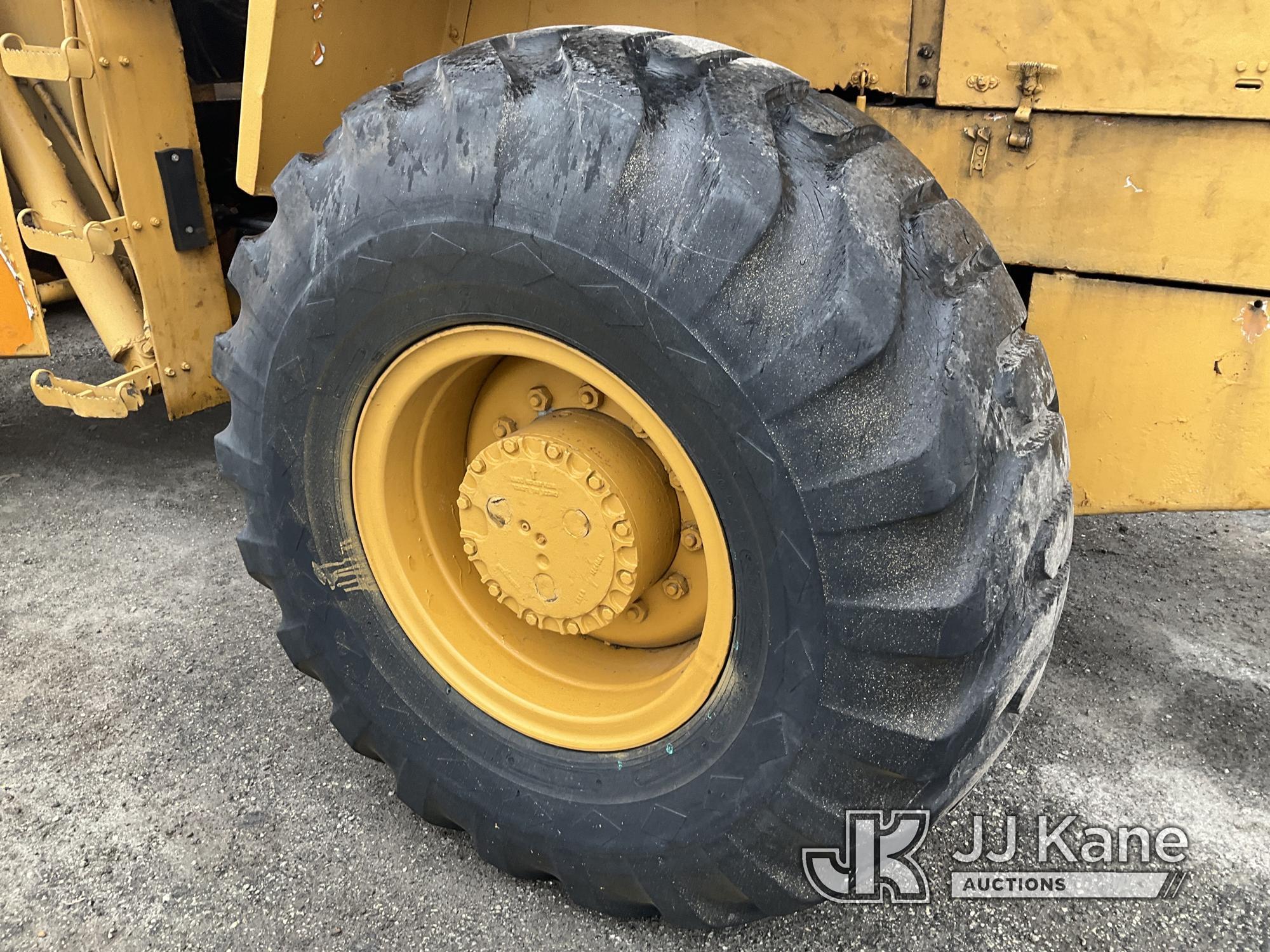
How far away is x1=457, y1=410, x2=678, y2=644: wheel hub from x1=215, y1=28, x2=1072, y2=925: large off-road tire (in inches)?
9.4

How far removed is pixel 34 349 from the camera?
305 cm

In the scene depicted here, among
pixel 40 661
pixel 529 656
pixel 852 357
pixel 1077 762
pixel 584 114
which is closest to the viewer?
pixel 852 357

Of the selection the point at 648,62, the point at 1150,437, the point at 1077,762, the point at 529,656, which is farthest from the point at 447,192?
the point at 1077,762

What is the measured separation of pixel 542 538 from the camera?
1716 mm

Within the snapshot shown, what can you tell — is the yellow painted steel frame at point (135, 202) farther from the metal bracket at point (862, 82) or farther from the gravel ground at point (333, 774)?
the metal bracket at point (862, 82)

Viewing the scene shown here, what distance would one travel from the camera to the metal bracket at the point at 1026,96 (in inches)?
68.0

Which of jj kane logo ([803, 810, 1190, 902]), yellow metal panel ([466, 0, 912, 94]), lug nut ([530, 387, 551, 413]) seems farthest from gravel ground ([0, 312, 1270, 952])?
yellow metal panel ([466, 0, 912, 94])

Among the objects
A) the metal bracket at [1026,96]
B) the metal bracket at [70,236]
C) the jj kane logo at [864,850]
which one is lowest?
the jj kane logo at [864,850]

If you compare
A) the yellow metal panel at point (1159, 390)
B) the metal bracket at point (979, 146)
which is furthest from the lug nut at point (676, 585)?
the metal bracket at point (979, 146)

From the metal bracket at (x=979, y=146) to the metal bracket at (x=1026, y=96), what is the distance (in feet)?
0.13

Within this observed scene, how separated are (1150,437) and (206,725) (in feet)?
7.15

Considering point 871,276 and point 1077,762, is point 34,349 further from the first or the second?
point 1077,762

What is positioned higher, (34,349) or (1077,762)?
(34,349)

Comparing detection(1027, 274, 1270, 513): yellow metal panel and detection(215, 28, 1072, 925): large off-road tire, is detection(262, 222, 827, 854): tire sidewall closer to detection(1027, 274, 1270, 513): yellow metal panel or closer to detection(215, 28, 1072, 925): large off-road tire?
detection(215, 28, 1072, 925): large off-road tire
